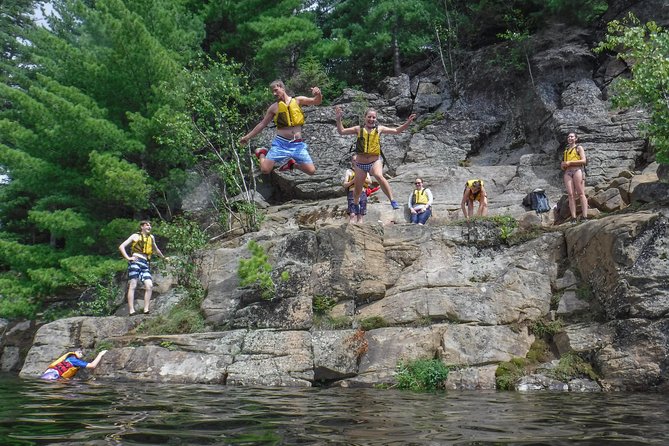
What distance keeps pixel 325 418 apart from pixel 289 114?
559cm

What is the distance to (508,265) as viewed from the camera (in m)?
9.89

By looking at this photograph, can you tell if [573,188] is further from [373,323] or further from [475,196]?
[373,323]

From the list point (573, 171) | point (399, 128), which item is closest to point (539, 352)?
point (573, 171)

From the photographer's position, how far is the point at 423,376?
7.55m

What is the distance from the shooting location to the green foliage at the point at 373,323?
8914 millimetres

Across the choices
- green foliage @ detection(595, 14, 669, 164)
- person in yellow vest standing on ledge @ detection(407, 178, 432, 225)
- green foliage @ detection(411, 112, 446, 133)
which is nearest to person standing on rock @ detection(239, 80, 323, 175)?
person in yellow vest standing on ledge @ detection(407, 178, 432, 225)

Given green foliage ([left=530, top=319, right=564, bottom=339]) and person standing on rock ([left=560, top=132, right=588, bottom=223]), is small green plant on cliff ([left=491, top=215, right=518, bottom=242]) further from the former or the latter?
green foliage ([left=530, top=319, right=564, bottom=339])

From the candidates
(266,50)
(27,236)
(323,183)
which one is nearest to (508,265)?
(323,183)

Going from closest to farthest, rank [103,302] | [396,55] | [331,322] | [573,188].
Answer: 1. [331,322]
2. [573,188]
3. [103,302]
4. [396,55]

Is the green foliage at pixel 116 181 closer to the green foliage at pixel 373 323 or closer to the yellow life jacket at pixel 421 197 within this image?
the yellow life jacket at pixel 421 197

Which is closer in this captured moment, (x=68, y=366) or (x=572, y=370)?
(x=572, y=370)

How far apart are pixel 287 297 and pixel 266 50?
13.7 m

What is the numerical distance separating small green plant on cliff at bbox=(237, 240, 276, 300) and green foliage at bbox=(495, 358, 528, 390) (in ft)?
13.7

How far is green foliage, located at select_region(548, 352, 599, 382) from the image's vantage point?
24.4ft
